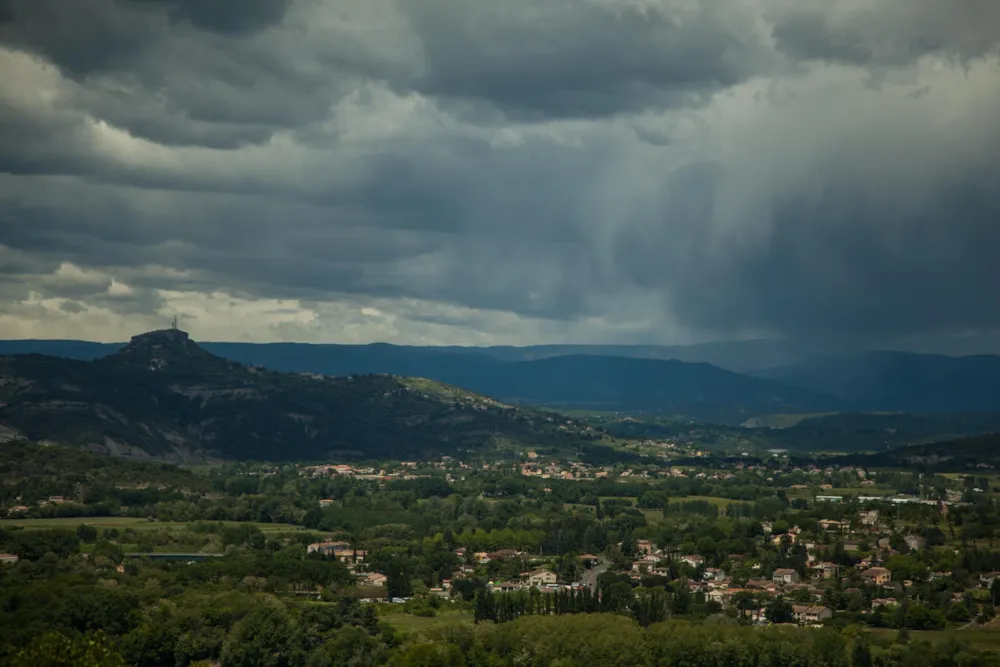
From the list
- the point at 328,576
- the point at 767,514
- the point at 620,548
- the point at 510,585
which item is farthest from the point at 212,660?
the point at 767,514

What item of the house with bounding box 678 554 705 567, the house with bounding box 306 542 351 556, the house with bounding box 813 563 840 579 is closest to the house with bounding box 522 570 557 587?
the house with bounding box 678 554 705 567

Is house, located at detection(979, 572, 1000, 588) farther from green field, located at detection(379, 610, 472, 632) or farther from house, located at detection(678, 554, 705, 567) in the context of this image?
green field, located at detection(379, 610, 472, 632)

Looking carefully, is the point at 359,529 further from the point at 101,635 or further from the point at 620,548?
the point at 101,635

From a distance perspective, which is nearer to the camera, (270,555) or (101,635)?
(101,635)

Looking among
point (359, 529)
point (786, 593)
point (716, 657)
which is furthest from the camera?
point (359, 529)

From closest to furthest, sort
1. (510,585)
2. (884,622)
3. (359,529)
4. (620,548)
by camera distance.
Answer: (884,622) → (510,585) → (620,548) → (359,529)

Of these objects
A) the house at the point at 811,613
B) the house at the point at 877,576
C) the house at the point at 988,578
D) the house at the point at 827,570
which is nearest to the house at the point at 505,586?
the house at the point at 811,613
